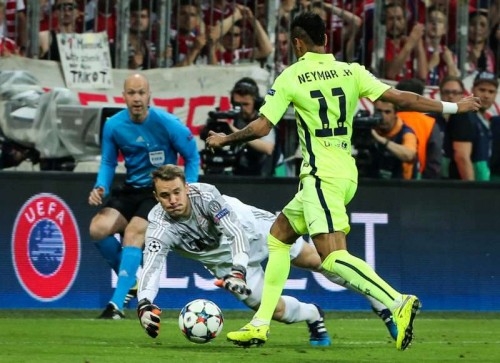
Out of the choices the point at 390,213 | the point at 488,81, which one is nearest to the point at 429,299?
the point at 390,213

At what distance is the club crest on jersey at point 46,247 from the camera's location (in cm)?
1330

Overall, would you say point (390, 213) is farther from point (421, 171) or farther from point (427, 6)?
point (427, 6)

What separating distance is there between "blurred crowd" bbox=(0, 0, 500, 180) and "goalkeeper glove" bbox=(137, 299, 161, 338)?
5864mm

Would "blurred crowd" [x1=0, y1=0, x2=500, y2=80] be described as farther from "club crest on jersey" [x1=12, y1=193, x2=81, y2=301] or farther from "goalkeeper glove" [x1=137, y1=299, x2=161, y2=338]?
"goalkeeper glove" [x1=137, y1=299, x2=161, y2=338]

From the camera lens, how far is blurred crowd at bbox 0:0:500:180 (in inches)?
553

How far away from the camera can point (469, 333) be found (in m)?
11.4

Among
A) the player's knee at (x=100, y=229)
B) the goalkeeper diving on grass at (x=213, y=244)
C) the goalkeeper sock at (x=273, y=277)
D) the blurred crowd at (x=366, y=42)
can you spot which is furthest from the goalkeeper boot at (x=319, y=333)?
the blurred crowd at (x=366, y=42)

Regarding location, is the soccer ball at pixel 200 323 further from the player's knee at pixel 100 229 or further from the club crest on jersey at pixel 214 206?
the player's knee at pixel 100 229

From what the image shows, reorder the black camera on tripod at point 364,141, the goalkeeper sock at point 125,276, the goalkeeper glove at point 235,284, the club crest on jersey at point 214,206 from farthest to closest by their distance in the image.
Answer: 1. the black camera on tripod at point 364,141
2. the goalkeeper sock at point 125,276
3. the club crest on jersey at point 214,206
4. the goalkeeper glove at point 235,284

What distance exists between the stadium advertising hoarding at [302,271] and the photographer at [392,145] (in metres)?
0.42

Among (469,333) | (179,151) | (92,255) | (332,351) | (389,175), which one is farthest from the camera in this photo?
(389,175)

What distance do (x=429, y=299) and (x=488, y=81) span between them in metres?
2.45

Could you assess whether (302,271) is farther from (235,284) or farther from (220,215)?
(235,284)

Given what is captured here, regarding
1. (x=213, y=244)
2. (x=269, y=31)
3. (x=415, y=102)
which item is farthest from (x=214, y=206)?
(x=269, y=31)
